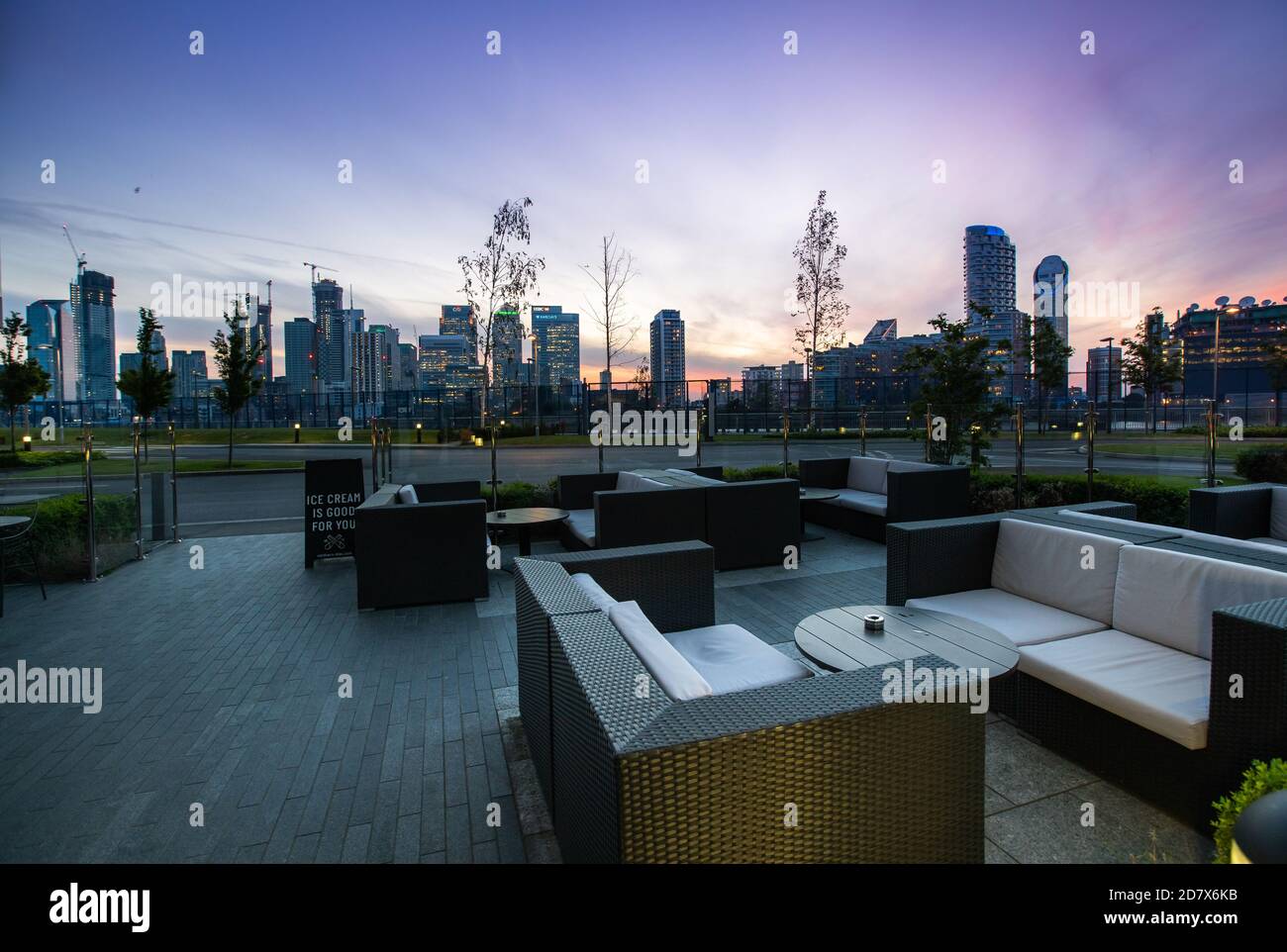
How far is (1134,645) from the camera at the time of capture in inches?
116

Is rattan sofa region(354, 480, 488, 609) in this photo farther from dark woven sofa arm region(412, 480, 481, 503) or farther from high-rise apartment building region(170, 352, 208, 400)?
high-rise apartment building region(170, 352, 208, 400)

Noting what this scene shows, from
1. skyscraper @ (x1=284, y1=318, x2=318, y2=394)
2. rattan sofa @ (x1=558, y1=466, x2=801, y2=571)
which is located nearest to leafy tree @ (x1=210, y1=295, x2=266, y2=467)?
rattan sofa @ (x1=558, y1=466, x2=801, y2=571)

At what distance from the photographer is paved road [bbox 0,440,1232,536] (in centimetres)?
958

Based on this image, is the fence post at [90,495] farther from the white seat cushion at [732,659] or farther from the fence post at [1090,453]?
the fence post at [1090,453]

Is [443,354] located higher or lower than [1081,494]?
A: higher

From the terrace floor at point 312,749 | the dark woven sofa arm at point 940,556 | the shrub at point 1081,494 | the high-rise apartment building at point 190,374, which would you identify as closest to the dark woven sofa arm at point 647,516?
the terrace floor at point 312,749

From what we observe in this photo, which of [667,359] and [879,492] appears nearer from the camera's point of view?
[879,492]

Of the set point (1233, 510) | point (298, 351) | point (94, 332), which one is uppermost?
point (298, 351)

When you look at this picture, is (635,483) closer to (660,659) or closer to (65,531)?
(660,659)

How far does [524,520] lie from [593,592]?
161 inches

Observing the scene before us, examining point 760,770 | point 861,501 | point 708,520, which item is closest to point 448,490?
point 708,520

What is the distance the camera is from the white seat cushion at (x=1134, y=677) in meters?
2.30
